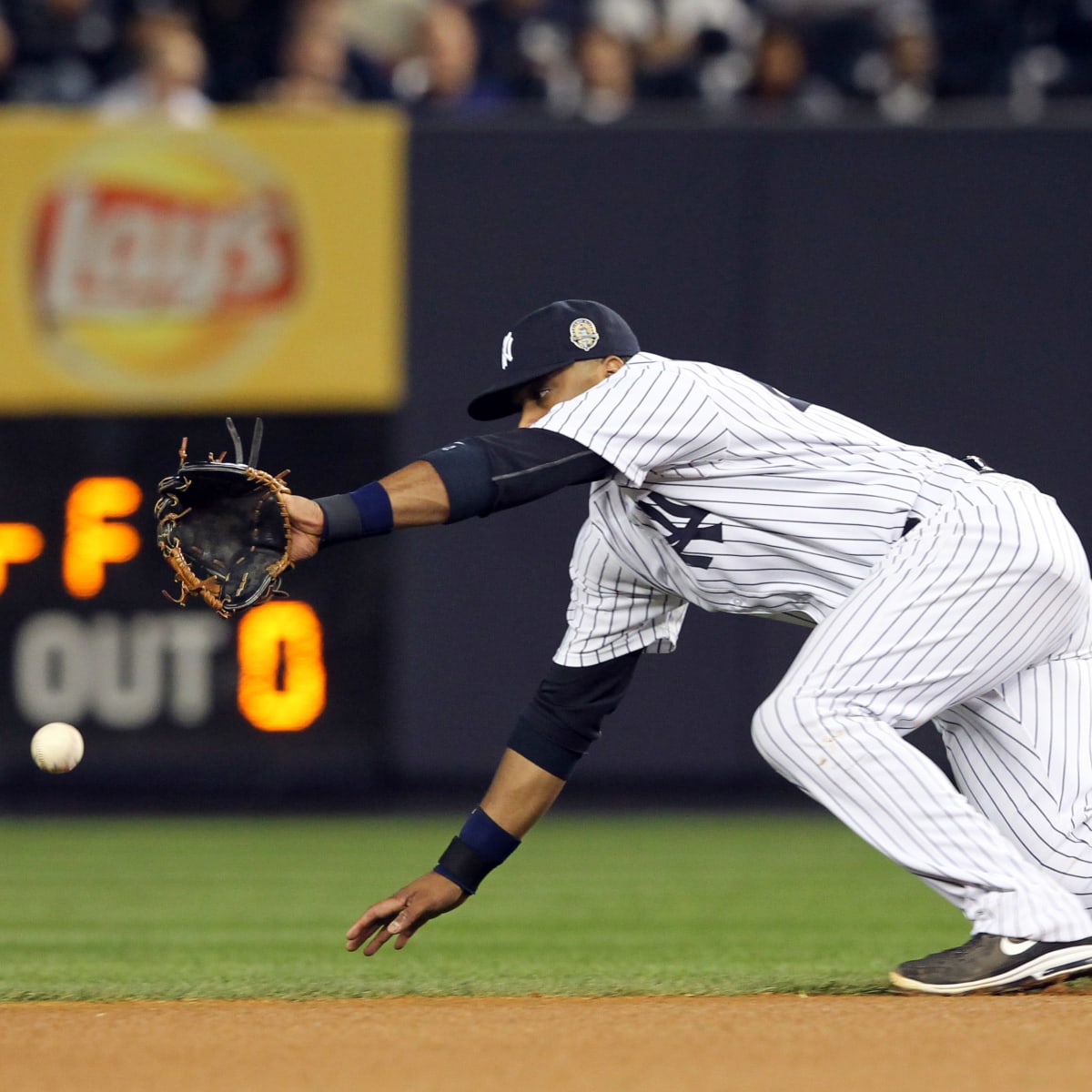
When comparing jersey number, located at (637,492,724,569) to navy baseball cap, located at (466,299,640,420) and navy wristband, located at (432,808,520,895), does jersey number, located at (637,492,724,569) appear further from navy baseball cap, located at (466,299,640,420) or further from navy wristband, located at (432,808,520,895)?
navy wristband, located at (432,808,520,895)

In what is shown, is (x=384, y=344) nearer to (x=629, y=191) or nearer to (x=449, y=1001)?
(x=629, y=191)

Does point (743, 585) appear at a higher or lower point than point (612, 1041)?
higher

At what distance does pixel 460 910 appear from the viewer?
219 inches

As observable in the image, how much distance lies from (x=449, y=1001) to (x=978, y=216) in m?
4.49

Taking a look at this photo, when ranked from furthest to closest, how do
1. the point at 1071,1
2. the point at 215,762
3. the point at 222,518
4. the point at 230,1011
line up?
the point at 1071,1 < the point at 215,762 < the point at 230,1011 < the point at 222,518

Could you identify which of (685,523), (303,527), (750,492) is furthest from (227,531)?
(750,492)

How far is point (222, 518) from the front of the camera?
334 cm

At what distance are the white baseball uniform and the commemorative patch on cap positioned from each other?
0.34ft

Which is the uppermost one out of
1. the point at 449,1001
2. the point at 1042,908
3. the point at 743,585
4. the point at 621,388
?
the point at 621,388

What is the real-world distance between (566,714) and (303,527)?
3.03 ft

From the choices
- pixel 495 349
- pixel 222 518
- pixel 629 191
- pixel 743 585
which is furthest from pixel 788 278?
pixel 222 518

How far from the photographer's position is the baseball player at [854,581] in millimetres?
3416

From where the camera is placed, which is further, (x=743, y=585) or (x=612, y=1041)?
(x=743, y=585)

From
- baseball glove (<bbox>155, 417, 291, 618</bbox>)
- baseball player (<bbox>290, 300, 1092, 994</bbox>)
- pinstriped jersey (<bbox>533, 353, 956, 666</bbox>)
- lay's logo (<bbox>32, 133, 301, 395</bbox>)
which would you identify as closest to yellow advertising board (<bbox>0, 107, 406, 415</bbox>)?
lay's logo (<bbox>32, 133, 301, 395</bbox>)
